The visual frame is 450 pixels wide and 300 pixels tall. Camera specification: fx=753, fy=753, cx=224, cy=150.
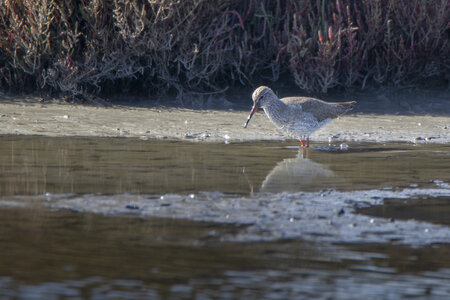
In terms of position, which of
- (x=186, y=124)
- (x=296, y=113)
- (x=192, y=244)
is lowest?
(x=192, y=244)

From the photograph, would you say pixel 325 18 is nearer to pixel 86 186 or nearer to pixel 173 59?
pixel 173 59

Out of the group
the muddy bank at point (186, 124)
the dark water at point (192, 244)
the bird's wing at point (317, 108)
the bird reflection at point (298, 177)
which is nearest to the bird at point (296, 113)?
the bird's wing at point (317, 108)

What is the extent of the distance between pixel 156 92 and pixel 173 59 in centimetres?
63

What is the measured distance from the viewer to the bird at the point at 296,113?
31.0 feet

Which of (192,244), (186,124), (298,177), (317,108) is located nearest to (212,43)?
(186,124)

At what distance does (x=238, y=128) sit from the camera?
10188 mm

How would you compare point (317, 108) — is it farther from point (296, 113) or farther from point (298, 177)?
point (298, 177)

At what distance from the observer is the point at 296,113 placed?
955cm

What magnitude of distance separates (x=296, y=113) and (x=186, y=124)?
169 cm

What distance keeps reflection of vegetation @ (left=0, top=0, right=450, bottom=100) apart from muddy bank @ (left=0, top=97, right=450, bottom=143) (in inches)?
24.1

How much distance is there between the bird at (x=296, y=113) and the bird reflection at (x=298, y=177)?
4.54ft

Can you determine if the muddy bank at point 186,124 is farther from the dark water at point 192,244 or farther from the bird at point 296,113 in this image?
the dark water at point 192,244

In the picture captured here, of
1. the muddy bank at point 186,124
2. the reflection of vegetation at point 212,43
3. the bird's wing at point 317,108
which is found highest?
the reflection of vegetation at point 212,43

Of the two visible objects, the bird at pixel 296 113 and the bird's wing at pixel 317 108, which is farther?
the bird's wing at pixel 317 108
